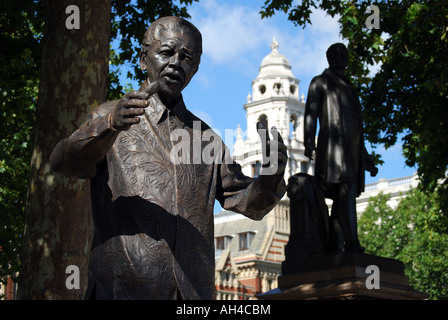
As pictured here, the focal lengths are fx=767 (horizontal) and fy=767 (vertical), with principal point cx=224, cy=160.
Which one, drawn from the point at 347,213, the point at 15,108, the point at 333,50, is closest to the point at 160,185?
the point at 347,213

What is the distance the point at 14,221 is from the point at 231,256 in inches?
1661

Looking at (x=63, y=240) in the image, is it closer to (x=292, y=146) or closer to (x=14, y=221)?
(x=14, y=221)

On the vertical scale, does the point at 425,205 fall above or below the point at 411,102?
above

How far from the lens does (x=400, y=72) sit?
635 inches

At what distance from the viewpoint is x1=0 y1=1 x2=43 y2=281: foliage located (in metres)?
12.4

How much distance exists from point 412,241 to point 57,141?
4049 cm

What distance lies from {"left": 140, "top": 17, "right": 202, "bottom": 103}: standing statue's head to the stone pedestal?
209 inches

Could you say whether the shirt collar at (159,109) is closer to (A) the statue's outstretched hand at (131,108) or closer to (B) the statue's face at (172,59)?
(B) the statue's face at (172,59)

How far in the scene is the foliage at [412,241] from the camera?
41.4 m

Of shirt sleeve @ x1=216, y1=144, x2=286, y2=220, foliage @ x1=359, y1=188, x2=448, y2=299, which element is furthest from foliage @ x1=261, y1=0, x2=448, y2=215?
foliage @ x1=359, y1=188, x2=448, y2=299

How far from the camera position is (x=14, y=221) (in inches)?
770

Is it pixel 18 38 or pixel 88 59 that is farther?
pixel 18 38
